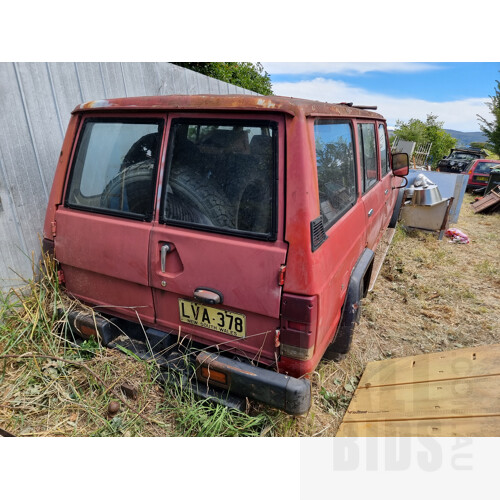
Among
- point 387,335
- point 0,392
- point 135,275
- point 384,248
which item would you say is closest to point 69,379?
point 0,392

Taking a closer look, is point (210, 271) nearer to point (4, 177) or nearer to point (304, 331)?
point (304, 331)

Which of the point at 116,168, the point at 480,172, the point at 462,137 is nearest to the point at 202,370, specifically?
the point at 116,168

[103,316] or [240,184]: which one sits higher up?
[240,184]

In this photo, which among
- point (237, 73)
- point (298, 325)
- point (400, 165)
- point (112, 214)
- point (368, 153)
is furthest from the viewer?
point (237, 73)

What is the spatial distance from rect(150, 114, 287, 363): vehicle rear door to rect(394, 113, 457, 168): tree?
971 inches

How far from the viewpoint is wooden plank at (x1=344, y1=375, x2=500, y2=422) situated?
1.82 meters

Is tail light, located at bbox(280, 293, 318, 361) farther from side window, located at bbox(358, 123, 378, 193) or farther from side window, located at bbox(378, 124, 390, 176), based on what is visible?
side window, located at bbox(378, 124, 390, 176)

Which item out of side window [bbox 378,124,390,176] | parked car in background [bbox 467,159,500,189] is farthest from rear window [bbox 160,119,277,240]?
parked car in background [bbox 467,159,500,189]

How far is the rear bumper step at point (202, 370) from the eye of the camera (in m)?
1.84

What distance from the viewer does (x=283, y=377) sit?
1856 mm

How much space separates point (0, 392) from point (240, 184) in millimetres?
2164

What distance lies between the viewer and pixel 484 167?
40.8 feet

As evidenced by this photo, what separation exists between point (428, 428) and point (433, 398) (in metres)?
0.22

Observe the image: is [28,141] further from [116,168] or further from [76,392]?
[76,392]
